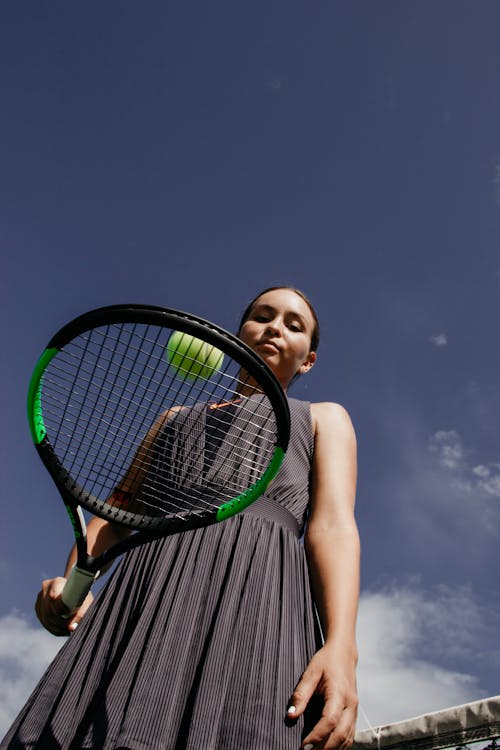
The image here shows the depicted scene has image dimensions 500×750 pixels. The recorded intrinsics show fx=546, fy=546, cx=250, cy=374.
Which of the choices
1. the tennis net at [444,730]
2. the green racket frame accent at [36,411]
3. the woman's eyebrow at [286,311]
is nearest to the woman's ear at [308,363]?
the woman's eyebrow at [286,311]

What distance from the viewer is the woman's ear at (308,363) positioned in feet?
8.78

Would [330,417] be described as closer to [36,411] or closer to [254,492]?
[254,492]

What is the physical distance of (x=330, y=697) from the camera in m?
1.27

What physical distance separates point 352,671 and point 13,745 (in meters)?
0.84

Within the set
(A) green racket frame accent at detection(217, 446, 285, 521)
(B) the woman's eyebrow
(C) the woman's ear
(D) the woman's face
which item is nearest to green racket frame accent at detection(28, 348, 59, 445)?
(A) green racket frame accent at detection(217, 446, 285, 521)

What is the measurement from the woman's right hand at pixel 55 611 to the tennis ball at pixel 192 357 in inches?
30.6

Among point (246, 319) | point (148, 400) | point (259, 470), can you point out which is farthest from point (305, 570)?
point (246, 319)

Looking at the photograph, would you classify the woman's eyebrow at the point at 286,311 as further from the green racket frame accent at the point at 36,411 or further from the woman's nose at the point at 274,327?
the green racket frame accent at the point at 36,411

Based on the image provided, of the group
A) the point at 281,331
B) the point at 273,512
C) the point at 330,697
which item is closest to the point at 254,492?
the point at 273,512

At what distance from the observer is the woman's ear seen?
2.68 meters

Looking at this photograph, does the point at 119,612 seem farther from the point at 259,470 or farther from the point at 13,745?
the point at 259,470

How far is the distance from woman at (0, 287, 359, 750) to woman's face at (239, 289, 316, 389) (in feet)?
1.67

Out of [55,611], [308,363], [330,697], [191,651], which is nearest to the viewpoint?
[330,697]

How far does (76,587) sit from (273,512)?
0.64 meters
